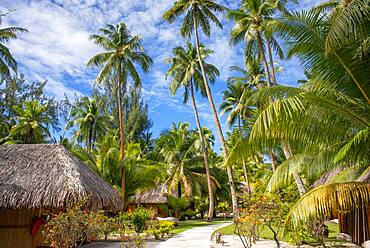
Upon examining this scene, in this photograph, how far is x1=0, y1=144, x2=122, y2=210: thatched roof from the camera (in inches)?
373

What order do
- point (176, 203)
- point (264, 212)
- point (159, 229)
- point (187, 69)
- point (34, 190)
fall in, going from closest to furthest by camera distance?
point (264, 212), point (34, 190), point (159, 229), point (187, 69), point (176, 203)

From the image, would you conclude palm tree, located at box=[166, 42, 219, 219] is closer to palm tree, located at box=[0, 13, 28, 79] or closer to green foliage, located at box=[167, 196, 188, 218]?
green foliage, located at box=[167, 196, 188, 218]

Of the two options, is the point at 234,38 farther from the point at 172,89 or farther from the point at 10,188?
the point at 10,188

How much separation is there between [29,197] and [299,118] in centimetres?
798

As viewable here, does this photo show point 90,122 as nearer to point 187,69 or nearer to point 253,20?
point 187,69

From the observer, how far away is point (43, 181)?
10.1 meters

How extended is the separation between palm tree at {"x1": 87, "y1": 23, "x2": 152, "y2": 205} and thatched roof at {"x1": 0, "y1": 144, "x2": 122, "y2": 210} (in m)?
9.62

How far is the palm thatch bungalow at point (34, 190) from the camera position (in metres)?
9.48

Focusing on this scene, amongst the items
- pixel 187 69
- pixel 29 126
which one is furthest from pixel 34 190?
pixel 187 69

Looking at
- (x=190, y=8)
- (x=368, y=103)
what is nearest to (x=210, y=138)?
(x=190, y=8)

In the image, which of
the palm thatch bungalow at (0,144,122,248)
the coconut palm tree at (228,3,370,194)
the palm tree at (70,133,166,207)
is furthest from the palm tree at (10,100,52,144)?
the coconut palm tree at (228,3,370,194)

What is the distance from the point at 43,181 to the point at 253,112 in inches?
268

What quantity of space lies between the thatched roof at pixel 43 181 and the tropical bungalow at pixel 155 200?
1486 cm

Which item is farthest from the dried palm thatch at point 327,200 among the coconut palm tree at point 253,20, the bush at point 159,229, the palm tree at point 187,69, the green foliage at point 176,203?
the green foliage at point 176,203
